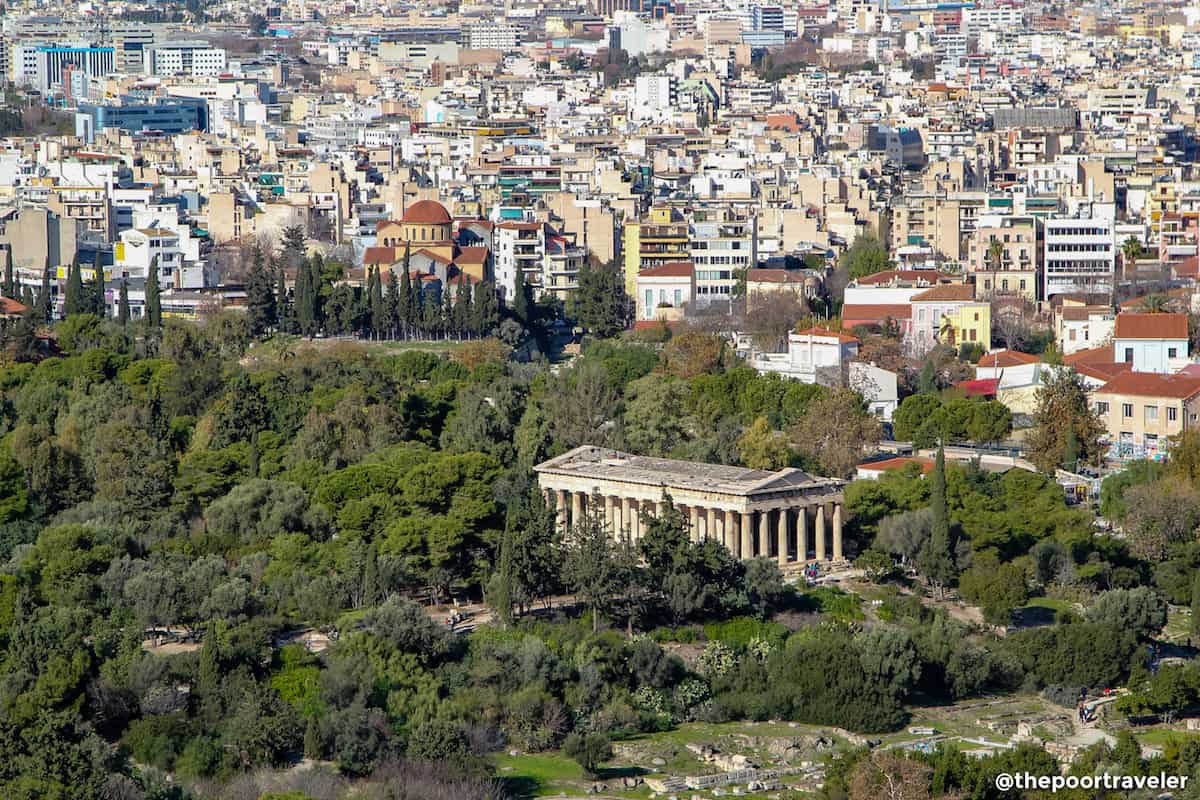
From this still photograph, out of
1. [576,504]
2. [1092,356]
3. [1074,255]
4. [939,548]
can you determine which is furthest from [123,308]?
[939,548]

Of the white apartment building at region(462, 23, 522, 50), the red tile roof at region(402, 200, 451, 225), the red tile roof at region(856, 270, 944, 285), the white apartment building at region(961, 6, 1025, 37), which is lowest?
the red tile roof at region(856, 270, 944, 285)

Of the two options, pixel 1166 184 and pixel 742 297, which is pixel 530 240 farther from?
pixel 1166 184

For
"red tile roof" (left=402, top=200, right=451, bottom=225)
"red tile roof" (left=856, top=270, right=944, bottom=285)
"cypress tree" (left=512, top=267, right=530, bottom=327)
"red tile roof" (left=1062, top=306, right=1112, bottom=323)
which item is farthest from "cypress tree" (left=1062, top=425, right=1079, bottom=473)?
"red tile roof" (left=402, top=200, right=451, bottom=225)

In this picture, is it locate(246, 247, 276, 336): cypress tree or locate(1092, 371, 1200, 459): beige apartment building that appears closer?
locate(1092, 371, 1200, 459): beige apartment building

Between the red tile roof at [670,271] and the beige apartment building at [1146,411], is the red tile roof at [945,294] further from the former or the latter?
the beige apartment building at [1146,411]

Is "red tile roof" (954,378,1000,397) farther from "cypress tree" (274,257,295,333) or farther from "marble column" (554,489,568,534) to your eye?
"cypress tree" (274,257,295,333)

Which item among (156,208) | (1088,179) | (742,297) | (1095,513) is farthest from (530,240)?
(1095,513)
